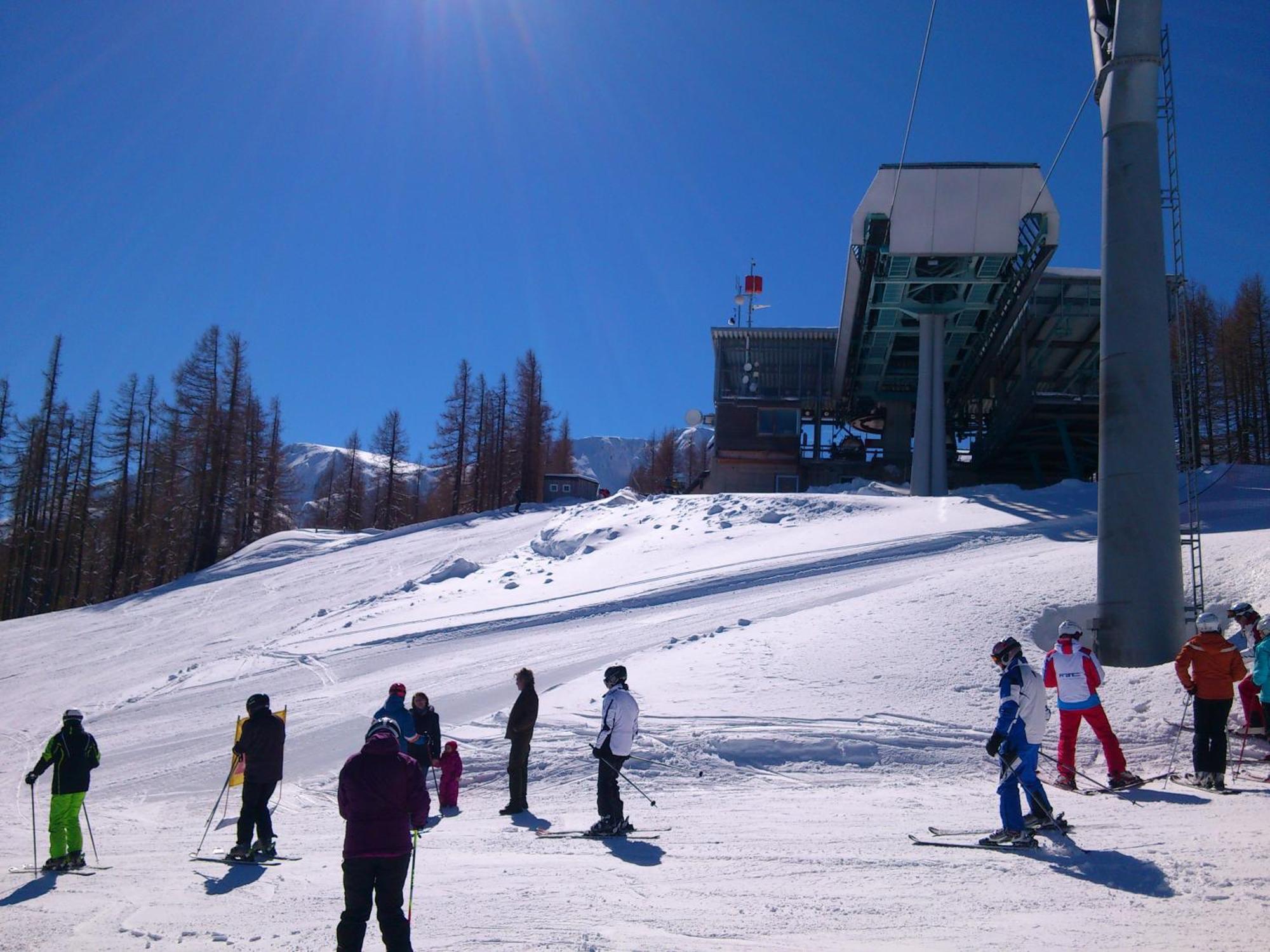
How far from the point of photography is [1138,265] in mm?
12867

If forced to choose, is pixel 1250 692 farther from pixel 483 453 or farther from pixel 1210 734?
pixel 483 453

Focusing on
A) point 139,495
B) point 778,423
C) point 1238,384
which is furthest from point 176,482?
point 1238,384

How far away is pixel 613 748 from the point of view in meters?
7.98

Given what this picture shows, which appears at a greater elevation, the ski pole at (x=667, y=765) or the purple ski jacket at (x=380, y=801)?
the purple ski jacket at (x=380, y=801)

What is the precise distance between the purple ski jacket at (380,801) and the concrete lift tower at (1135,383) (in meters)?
10.8

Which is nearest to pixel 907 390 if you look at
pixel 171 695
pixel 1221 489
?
pixel 1221 489

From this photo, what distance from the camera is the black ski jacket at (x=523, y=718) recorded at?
938cm

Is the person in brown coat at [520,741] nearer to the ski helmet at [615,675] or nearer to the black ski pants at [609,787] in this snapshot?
the ski helmet at [615,675]


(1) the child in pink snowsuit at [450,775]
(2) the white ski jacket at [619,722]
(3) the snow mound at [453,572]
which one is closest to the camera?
(2) the white ski jacket at [619,722]

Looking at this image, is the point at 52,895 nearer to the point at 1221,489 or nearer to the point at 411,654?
the point at 411,654

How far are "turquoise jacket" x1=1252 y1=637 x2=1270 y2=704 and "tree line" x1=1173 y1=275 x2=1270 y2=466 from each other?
37.9 metres

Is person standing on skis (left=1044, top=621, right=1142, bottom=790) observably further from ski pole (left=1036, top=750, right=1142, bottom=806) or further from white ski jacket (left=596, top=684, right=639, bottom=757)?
white ski jacket (left=596, top=684, right=639, bottom=757)

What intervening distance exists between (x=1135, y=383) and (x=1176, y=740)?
5628mm

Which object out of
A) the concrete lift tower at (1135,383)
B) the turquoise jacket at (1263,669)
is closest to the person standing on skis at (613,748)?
the turquoise jacket at (1263,669)
